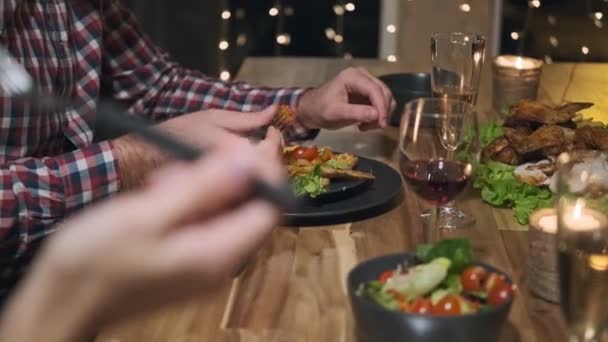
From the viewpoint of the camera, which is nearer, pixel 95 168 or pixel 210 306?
pixel 210 306

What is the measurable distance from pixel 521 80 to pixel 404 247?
74 centimetres

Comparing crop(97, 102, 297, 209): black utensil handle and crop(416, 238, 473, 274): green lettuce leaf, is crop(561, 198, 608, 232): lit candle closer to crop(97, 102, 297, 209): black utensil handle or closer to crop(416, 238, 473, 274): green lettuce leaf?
crop(416, 238, 473, 274): green lettuce leaf

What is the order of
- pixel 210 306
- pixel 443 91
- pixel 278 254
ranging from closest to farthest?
pixel 210 306 < pixel 278 254 < pixel 443 91

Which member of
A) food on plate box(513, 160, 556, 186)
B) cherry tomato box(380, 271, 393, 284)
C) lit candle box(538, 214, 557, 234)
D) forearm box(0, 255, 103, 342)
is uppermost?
forearm box(0, 255, 103, 342)

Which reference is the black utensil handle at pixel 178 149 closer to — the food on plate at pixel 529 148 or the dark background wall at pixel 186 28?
the food on plate at pixel 529 148

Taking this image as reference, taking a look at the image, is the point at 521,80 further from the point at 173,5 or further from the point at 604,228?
the point at 173,5

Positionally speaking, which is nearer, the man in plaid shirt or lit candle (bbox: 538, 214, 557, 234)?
lit candle (bbox: 538, 214, 557, 234)

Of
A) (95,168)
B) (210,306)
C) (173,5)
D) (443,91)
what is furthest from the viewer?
(173,5)

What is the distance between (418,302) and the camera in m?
0.93

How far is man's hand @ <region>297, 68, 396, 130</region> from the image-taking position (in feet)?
5.56

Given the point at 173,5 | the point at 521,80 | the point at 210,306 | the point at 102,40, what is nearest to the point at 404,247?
the point at 210,306

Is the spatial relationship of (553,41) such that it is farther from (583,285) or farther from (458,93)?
(583,285)

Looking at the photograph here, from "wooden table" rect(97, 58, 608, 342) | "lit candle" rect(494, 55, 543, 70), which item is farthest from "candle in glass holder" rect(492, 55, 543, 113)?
"wooden table" rect(97, 58, 608, 342)

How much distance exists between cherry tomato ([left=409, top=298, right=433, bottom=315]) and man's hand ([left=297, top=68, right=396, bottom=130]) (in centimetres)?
78
